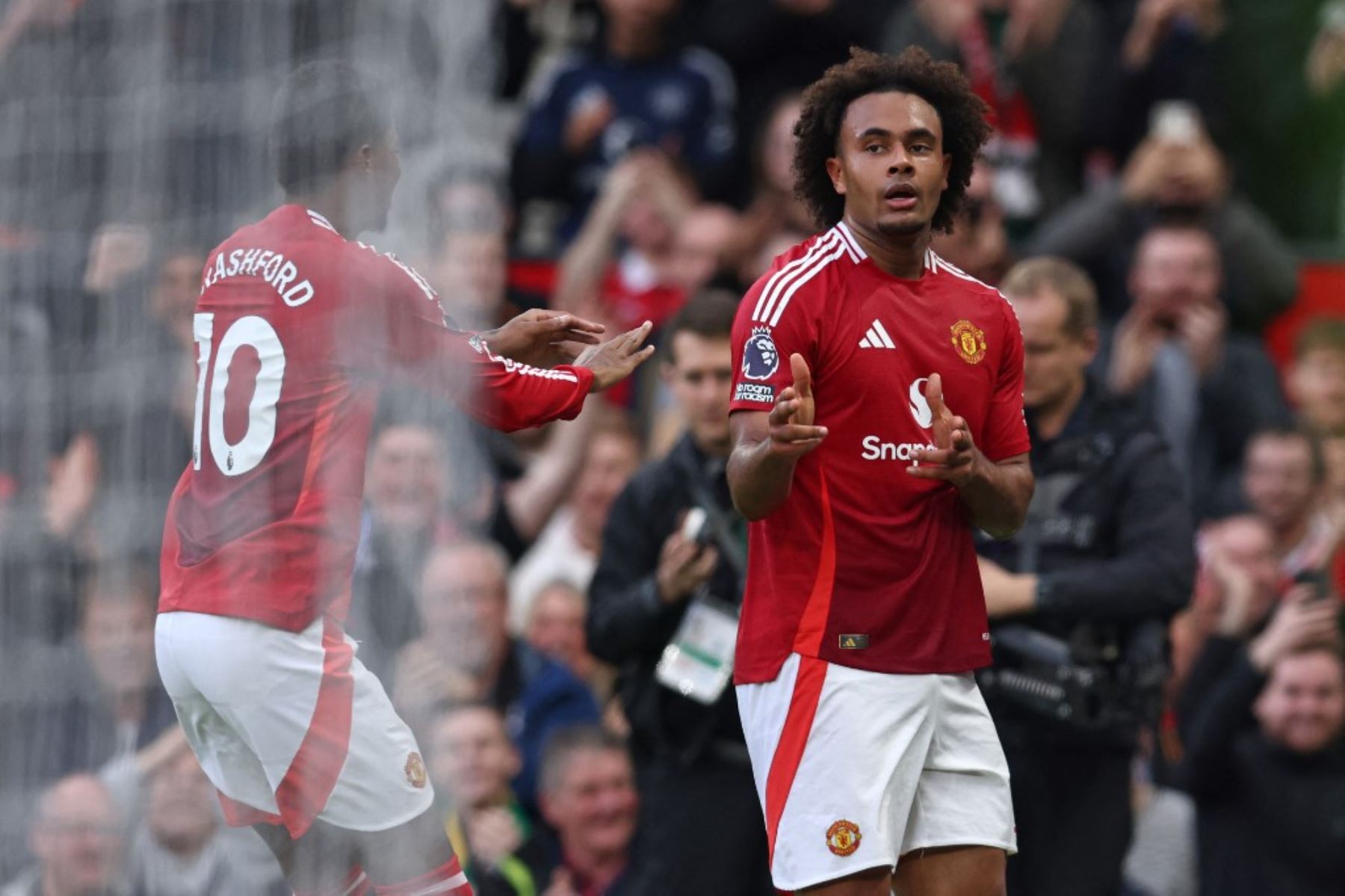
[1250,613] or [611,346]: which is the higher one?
[611,346]

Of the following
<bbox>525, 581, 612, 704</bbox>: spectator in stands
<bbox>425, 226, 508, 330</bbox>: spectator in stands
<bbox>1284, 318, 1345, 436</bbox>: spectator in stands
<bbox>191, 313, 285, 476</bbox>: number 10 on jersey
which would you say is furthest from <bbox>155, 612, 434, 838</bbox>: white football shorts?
<bbox>1284, 318, 1345, 436</bbox>: spectator in stands

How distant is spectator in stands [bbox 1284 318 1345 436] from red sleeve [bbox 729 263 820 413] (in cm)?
424

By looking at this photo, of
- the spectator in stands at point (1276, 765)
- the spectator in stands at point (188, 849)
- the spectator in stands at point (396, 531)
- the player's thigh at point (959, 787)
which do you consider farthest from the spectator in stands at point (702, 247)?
the player's thigh at point (959, 787)

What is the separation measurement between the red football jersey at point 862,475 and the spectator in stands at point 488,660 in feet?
6.07

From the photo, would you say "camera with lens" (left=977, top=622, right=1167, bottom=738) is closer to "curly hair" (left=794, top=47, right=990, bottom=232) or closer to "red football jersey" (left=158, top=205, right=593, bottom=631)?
"curly hair" (left=794, top=47, right=990, bottom=232)

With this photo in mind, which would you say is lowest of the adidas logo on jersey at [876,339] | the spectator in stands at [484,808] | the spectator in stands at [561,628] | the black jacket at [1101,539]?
the spectator in stands at [484,808]

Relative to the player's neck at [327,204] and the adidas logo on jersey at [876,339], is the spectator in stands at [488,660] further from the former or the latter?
the adidas logo on jersey at [876,339]

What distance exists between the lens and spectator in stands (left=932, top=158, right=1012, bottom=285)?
7.55m

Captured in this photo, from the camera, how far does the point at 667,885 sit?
6.03 metres

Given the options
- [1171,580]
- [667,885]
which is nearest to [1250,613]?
[1171,580]

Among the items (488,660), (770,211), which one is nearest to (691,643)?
(488,660)

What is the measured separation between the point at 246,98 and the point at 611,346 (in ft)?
5.60

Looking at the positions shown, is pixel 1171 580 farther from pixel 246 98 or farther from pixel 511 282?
pixel 511 282

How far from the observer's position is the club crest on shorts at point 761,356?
14.0 feet
